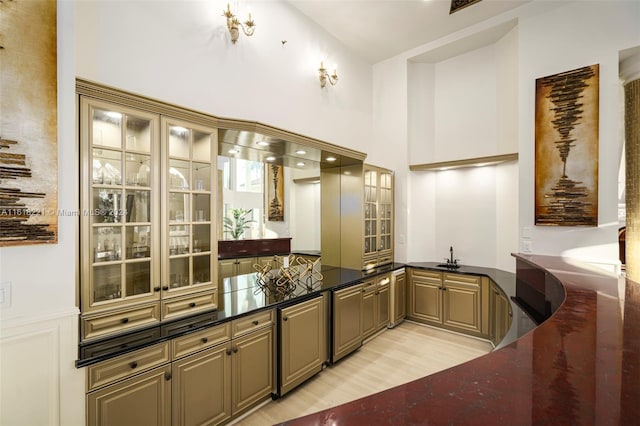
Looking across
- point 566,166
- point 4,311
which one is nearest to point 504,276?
point 566,166

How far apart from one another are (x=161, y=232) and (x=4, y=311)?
2.61 feet

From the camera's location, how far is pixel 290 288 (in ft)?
9.43

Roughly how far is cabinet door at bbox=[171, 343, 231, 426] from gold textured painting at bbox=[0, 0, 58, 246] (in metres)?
1.14

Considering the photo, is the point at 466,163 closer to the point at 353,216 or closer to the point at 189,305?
the point at 353,216

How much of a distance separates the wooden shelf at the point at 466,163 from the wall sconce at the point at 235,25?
9.83ft

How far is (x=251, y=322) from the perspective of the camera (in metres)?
2.29

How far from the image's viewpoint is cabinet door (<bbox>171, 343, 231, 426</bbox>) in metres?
1.85

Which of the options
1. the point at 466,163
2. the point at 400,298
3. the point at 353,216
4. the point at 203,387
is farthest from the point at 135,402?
the point at 466,163

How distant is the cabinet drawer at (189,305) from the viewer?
197cm

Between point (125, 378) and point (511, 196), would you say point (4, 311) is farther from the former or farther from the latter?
point (511, 196)

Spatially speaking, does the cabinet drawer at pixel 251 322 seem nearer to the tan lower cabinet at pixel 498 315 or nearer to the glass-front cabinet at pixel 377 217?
the glass-front cabinet at pixel 377 217

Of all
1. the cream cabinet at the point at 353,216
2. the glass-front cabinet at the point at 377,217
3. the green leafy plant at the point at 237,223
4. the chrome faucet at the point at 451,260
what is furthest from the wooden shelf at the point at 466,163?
the green leafy plant at the point at 237,223

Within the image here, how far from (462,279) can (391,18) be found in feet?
12.1

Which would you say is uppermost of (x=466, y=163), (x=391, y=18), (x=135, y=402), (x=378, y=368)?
(x=391, y=18)
